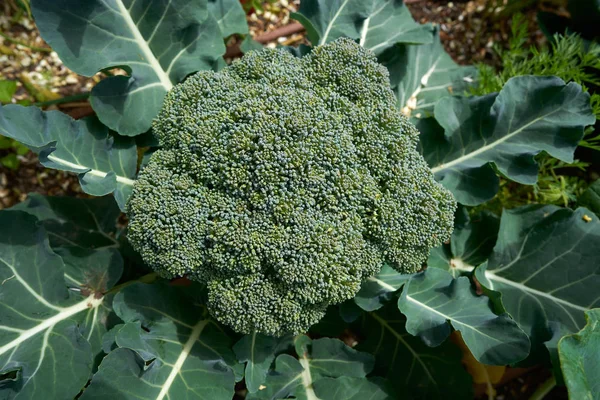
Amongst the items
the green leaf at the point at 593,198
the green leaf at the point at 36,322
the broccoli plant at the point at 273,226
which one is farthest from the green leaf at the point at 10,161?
the green leaf at the point at 593,198

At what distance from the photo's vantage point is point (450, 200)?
1.36 metres

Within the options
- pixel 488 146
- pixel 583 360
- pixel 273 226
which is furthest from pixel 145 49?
pixel 583 360

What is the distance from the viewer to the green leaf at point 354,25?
5.13 feet

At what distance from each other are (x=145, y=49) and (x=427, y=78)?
1.10m

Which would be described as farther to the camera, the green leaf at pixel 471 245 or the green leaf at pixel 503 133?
the green leaf at pixel 471 245

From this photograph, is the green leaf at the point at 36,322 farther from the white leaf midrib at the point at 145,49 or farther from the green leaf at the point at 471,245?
the green leaf at the point at 471,245

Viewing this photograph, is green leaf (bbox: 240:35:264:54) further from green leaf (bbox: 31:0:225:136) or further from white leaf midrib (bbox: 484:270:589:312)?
white leaf midrib (bbox: 484:270:589:312)

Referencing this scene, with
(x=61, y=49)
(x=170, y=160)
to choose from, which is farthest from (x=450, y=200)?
(x=61, y=49)

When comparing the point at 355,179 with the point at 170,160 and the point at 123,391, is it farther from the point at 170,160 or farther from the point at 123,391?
the point at 123,391

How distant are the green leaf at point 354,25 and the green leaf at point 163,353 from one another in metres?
1.02

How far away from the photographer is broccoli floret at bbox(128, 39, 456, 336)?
1.23 m

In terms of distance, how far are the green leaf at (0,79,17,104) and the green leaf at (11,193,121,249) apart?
0.42 m

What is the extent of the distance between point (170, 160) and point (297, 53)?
59cm

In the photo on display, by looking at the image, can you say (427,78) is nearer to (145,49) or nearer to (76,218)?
(145,49)
